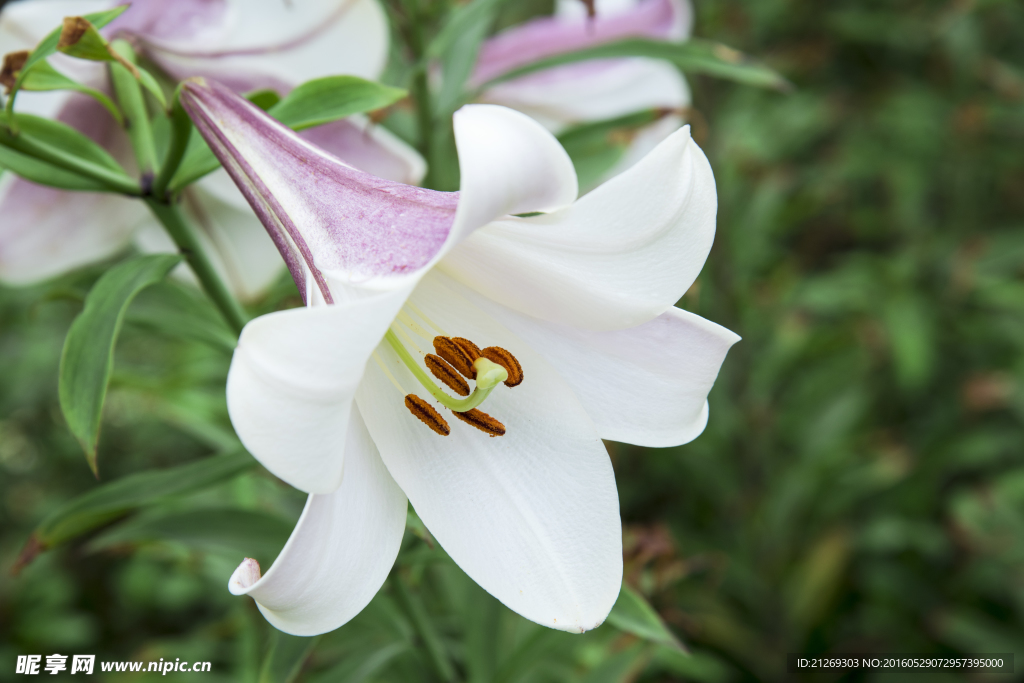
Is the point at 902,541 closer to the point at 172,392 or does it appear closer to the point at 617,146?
the point at 617,146

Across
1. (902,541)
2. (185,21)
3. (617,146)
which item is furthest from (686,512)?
(185,21)

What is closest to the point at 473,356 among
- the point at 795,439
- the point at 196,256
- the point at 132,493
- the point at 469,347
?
the point at 469,347

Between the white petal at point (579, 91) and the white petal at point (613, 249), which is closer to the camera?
the white petal at point (613, 249)

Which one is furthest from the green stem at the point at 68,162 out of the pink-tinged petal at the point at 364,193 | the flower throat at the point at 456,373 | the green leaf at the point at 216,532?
the green leaf at the point at 216,532

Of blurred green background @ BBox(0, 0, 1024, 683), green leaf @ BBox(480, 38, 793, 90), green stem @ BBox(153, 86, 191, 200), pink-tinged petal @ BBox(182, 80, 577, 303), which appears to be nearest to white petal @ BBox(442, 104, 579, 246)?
pink-tinged petal @ BBox(182, 80, 577, 303)

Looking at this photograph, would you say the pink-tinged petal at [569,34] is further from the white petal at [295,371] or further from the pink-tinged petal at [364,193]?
the white petal at [295,371]

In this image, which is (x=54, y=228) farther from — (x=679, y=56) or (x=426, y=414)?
(x=679, y=56)

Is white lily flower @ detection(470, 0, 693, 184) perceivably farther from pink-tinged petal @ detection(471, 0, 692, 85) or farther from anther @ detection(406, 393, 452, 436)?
anther @ detection(406, 393, 452, 436)
